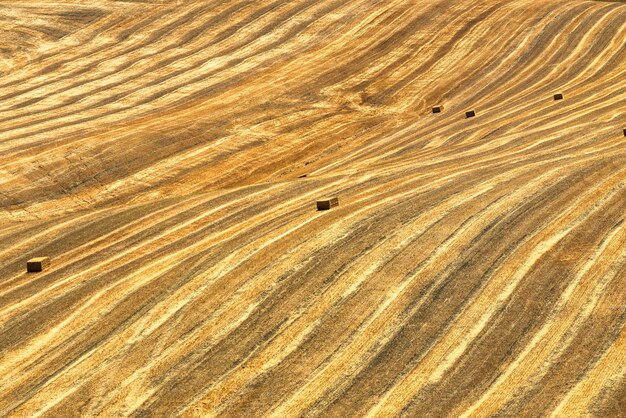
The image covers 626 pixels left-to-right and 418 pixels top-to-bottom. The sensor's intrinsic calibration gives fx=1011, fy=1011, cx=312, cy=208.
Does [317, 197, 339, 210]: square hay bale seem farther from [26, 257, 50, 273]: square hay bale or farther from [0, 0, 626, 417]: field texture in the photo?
[26, 257, 50, 273]: square hay bale

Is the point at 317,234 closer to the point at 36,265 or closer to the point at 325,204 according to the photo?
the point at 325,204

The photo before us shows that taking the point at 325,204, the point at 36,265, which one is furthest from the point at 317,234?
the point at 36,265

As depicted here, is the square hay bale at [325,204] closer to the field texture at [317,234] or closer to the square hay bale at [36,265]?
the field texture at [317,234]

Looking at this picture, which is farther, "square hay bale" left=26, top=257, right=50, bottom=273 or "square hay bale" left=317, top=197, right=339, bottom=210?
"square hay bale" left=317, top=197, right=339, bottom=210

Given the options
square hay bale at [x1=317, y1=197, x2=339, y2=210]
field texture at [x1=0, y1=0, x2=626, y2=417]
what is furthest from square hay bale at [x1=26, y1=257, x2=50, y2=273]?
square hay bale at [x1=317, y1=197, x2=339, y2=210]

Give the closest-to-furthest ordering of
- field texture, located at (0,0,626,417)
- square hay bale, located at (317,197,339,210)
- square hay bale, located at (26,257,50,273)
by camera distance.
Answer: field texture, located at (0,0,626,417), square hay bale, located at (26,257,50,273), square hay bale, located at (317,197,339,210)

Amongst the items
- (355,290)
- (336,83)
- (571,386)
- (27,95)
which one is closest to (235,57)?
(336,83)

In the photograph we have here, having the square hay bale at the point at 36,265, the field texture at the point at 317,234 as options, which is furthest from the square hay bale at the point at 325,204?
the square hay bale at the point at 36,265

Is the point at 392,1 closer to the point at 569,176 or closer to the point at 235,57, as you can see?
the point at 235,57
